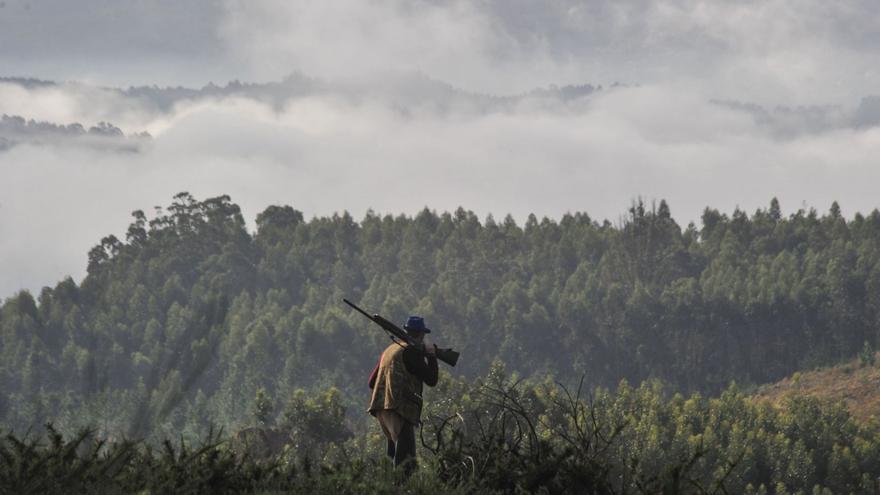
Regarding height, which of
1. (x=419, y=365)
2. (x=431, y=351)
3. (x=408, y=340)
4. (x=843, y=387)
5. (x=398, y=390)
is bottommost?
(x=843, y=387)

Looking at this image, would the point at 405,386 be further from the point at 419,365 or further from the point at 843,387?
the point at 843,387

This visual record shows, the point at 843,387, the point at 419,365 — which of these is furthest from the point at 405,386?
the point at 843,387

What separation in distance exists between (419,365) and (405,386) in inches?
12.6

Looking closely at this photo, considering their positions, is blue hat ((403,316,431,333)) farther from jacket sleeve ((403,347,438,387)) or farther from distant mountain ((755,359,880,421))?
distant mountain ((755,359,880,421))

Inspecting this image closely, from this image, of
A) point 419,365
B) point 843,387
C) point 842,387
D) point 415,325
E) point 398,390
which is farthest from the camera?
point 843,387

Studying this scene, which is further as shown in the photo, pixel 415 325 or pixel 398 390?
pixel 415 325

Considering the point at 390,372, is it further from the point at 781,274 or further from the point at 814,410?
the point at 781,274

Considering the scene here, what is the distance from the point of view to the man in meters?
14.7

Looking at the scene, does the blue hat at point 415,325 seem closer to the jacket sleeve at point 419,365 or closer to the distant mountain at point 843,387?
the jacket sleeve at point 419,365

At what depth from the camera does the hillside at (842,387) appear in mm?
148375

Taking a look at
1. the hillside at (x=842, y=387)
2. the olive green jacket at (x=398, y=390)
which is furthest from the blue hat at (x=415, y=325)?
the hillside at (x=842, y=387)

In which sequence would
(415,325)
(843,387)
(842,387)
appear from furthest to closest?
(843,387) < (842,387) < (415,325)

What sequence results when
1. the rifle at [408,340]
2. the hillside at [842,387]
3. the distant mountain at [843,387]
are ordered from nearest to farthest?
the rifle at [408,340], the hillside at [842,387], the distant mountain at [843,387]

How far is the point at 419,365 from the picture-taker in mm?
14703
